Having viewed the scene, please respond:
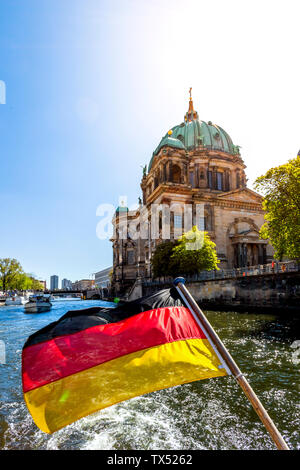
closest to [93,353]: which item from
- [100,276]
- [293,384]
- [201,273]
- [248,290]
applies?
[293,384]

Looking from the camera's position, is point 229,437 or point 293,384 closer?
point 229,437

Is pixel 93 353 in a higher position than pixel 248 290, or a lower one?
higher

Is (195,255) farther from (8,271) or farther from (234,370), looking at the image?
(8,271)

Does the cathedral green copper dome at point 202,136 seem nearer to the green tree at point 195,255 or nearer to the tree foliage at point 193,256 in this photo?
the tree foliage at point 193,256

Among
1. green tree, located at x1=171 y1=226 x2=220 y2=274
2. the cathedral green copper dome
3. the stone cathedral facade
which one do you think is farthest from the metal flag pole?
the cathedral green copper dome

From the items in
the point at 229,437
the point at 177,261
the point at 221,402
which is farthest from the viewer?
the point at 177,261

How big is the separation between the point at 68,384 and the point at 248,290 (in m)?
25.5

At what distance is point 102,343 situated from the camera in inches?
124

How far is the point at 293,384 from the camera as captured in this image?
23.9 feet

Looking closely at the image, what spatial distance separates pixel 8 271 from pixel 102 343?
74.8 meters

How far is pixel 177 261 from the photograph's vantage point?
35281 millimetres

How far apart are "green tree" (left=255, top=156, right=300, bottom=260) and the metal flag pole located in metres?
16.8
